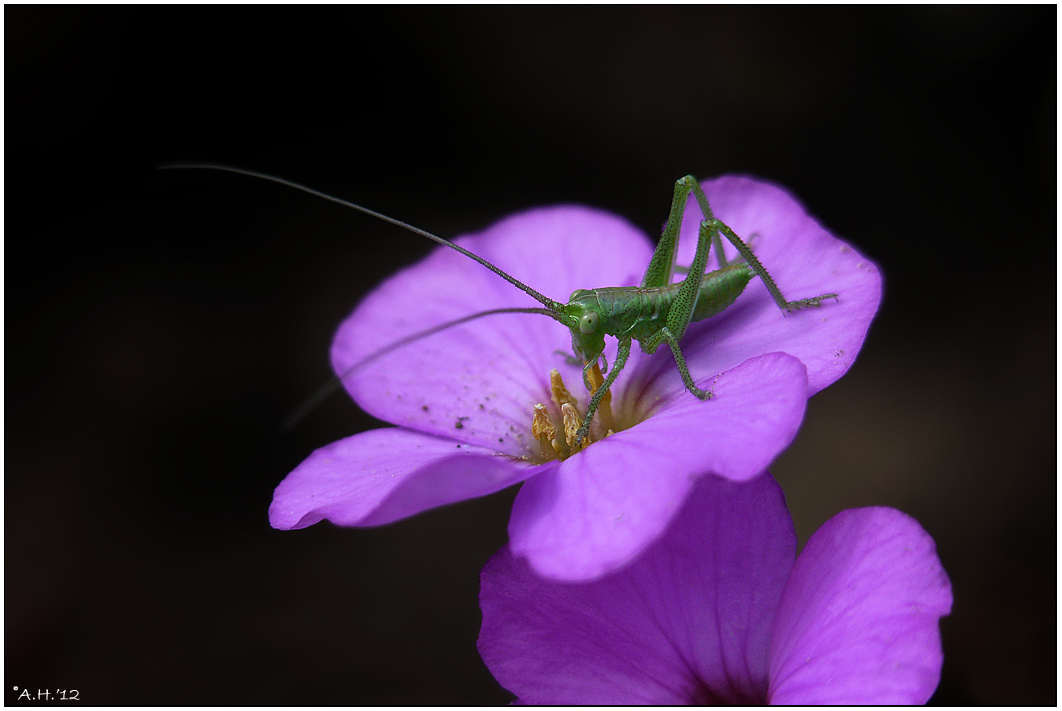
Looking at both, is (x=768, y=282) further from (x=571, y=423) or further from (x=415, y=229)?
(x=415, y=229)

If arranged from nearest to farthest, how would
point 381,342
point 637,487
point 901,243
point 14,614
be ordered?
point 637,487 → point 381,342 → point 14,614 → point 901,243

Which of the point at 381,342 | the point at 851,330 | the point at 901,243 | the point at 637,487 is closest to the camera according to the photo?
the point at 637,487

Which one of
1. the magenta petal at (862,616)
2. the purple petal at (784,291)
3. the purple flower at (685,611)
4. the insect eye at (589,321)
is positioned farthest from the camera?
the insect eye at (589,321)

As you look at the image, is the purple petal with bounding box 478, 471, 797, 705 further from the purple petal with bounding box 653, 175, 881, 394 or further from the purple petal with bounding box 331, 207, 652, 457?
the purple petal with bounding box 331, 207, 652, 457

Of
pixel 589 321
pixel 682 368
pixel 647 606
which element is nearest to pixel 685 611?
pixel 647 606

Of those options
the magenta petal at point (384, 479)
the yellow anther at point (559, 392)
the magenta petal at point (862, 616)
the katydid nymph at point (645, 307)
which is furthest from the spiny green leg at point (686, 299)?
the magenta petal at point (862, 616)

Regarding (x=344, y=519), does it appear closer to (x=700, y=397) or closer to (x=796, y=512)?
(x=700, y=397)

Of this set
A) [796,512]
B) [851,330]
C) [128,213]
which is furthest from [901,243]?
[128,213]

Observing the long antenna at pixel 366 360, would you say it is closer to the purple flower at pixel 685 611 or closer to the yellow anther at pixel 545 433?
the yellow anther at pixel 545 433
